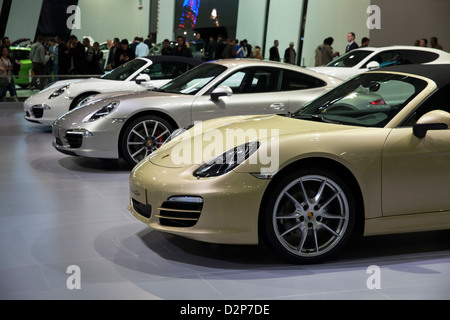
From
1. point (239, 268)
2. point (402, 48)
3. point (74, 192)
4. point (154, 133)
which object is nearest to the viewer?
point (239, 268)

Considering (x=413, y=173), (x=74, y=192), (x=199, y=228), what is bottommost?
(x=74, y=192)

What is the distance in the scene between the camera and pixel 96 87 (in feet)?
38.5

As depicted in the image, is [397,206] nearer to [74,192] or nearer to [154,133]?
[74,192]

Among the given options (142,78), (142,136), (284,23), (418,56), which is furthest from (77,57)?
(284,23)

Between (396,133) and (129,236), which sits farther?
(129,236)

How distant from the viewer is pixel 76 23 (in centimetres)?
2870

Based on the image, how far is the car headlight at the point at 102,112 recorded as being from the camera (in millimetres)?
8344

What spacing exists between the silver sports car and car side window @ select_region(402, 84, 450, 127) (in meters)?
3.51

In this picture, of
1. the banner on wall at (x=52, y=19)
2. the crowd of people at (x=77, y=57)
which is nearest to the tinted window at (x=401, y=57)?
the crowd of people at (x=77, y=57)

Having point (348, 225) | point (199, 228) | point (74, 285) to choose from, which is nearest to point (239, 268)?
point (199, 228)

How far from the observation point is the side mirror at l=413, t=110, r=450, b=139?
191 inches

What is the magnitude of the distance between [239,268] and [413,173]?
1.39 meters

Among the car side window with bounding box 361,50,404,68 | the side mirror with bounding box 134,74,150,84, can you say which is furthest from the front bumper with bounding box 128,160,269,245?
the car side window with bounding box 361,50,404,68

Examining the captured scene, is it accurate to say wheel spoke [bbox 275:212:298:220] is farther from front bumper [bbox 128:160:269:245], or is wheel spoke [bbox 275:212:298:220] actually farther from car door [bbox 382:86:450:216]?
car door [bbox 382:86:450:216]
